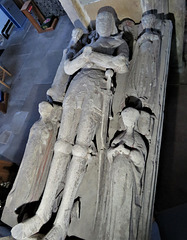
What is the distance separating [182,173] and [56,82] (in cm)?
222

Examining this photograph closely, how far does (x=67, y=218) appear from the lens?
1845 millimetres

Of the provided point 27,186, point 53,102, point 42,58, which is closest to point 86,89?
point 53,102

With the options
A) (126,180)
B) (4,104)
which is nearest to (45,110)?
(126,180)

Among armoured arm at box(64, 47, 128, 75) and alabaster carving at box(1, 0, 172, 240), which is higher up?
armoured arm at box(64, 47, 128, 75)

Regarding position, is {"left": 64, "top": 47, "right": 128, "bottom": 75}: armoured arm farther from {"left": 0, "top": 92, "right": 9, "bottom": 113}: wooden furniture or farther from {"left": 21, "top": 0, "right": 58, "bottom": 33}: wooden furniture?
{"left": 21, "top": 0, "right": 58, "bottom": 33}: wooden furniture

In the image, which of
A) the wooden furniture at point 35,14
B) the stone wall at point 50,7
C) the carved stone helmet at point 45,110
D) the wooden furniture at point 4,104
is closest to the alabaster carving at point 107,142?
the carved stone helmet at point 45,110

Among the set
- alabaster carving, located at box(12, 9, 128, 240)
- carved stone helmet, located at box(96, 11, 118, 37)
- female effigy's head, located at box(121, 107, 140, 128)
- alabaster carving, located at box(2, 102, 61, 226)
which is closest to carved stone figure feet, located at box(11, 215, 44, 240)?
alabaster carving, located at box(12, 9, 128, 240)

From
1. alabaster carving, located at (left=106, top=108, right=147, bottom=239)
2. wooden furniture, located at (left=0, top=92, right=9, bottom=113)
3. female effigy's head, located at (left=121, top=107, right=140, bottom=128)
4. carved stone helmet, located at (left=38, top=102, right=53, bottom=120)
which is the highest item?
carved stone helmet, located at (left=38, top=102, right=53, bottom=120)

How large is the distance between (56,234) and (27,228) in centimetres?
26

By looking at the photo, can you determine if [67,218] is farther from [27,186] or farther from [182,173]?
[182,173]

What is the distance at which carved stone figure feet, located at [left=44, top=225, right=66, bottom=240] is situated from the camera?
170cm

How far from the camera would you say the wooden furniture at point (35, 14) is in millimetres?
4988

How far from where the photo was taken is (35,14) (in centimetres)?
543

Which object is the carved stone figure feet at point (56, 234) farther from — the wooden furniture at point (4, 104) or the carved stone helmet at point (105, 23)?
the wooden furniture at point (4, 104)
